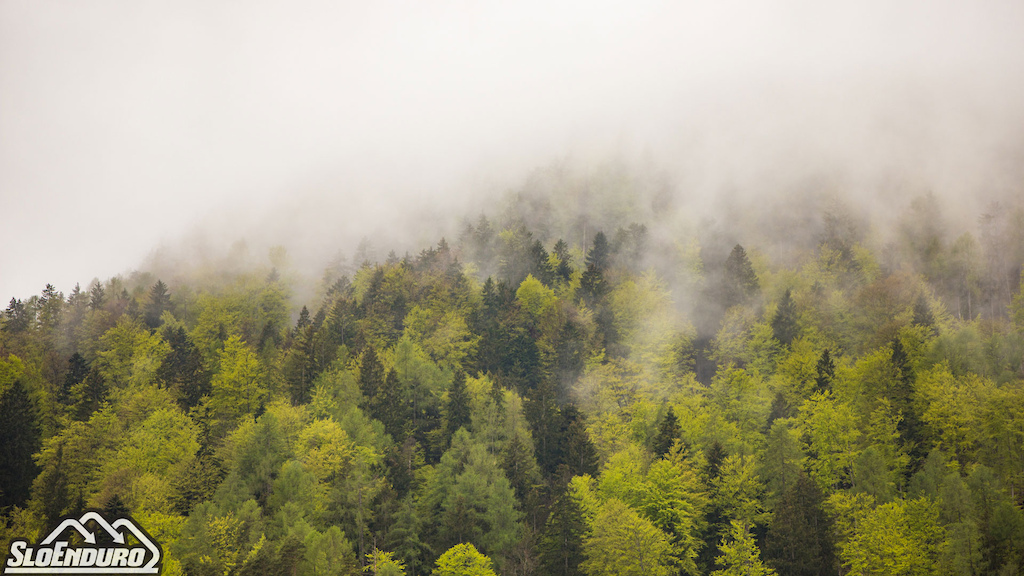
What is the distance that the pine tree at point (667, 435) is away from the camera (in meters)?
61.5

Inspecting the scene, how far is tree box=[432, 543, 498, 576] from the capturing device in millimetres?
48281

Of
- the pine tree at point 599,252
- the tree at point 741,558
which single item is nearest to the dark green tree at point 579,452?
the tree at point 741,558

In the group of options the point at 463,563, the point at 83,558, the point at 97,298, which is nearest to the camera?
the point at 83,558

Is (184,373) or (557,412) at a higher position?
(184,373)

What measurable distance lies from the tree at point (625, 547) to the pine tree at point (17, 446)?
50761 millimetres

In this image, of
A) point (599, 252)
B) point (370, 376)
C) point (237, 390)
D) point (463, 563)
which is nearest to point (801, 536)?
point (463, 563)

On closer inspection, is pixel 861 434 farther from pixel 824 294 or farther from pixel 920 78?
pixel 920 78

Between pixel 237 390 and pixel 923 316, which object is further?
pixel 923 316

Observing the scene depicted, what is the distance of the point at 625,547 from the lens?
50344 mm

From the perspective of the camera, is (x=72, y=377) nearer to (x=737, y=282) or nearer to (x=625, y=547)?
(x=625, y=547)

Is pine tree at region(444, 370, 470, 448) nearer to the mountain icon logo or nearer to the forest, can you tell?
the forest

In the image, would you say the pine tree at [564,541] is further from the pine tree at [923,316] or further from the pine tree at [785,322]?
the pine tree at [923,316]

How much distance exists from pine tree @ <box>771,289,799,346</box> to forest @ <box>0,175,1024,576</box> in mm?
424

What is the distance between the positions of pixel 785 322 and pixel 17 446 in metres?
82.7
